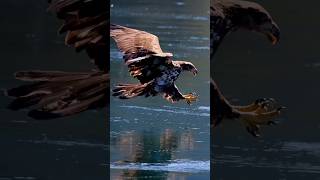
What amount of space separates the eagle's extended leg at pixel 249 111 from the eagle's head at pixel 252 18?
473 mm

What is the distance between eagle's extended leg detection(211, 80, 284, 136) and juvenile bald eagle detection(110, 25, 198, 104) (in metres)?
0.18

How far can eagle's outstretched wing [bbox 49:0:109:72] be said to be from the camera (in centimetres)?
389

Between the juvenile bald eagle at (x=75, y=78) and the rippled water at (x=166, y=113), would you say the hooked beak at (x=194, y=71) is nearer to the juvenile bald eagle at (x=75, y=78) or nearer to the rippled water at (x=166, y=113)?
the rippled water at (x=166, y=113)

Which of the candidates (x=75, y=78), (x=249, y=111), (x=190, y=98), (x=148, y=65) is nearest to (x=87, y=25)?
(x=75, y=78)

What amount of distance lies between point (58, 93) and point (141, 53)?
68 centimetres

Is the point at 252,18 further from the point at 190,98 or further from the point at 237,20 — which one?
the point at 190,98

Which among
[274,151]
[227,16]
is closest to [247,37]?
[227,16]

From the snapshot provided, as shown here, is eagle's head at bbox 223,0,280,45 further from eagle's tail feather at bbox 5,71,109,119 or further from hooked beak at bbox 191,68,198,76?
eagle's tail feather at bbox 5,71,109,119

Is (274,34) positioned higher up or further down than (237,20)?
further down

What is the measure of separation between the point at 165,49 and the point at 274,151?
1.10m

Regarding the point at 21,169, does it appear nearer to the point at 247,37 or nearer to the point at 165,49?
the point at 165,49

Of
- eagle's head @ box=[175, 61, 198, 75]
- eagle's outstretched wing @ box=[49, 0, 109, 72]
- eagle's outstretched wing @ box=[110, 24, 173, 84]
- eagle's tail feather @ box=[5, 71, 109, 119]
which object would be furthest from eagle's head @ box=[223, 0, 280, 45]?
eagle's tail feather @ box=[5, 71, 109, 119]

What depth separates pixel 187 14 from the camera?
394cm

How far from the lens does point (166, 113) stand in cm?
394
